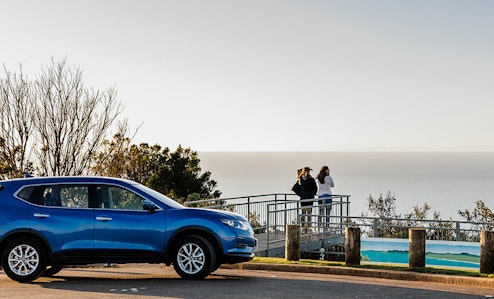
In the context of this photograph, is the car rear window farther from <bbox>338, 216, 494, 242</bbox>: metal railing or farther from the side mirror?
<bbox>338, 216, 494, 242</bbox>: metal railing

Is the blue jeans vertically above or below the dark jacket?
below

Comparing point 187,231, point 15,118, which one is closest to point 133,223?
point 187,231

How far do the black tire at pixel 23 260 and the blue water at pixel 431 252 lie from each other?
12415 mm

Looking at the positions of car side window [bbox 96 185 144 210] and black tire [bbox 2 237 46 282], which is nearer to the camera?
black tire [bbox 2 237 46 282]

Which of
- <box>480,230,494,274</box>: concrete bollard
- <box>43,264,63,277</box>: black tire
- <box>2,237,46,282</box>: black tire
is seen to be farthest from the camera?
<box>480,230,494,274</box>: concrete bollard

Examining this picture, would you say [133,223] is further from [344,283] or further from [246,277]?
[344,283]

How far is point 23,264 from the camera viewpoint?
13.1m

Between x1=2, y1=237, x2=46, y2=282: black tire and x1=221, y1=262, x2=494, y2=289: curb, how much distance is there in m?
4.09

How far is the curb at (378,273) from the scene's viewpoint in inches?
544

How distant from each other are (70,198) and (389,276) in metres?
5.84

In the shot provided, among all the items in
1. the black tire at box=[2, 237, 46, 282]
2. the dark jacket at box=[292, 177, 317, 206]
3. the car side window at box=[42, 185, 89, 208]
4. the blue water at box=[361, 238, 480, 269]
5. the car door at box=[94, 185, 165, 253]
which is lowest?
the blue water at box=[361, 238, 480, 269]

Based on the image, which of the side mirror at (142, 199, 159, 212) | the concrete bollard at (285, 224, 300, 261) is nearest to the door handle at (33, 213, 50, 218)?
the side mirror at (142, 199, 159, 212)

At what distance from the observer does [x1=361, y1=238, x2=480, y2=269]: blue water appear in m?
22.6

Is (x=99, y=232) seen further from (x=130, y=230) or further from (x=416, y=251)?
(x=416, y=251)
